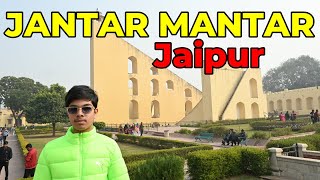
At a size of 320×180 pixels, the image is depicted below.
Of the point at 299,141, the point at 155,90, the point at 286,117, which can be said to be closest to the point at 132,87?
the point at 155,90

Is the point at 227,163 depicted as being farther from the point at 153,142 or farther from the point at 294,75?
the point at 294,75

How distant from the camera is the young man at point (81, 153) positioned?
66.7 inches

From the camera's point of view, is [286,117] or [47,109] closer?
[286,117]

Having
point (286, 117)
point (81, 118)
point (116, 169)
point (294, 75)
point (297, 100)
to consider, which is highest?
point (294, 75)

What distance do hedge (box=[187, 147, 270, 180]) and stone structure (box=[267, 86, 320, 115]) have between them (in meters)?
36.8

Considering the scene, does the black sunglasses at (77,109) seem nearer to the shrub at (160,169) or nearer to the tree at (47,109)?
the shrub at (160,169)

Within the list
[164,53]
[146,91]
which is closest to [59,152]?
[164,53]

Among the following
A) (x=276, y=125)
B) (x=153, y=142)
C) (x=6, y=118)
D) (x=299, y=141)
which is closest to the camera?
(x=299, y=141)

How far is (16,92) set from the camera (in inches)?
2082

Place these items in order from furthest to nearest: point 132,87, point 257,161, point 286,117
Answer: point 132,87
point 286,117
point 257,161

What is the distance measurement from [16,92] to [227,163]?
52.7m

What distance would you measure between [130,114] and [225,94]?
41.1ft

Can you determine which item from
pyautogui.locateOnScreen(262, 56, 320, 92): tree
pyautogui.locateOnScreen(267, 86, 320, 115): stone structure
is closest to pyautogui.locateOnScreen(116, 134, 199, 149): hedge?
pyautogui.locateOnScreen(267, 86, 320, 115): stone structure

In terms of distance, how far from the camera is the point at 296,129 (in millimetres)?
17438
